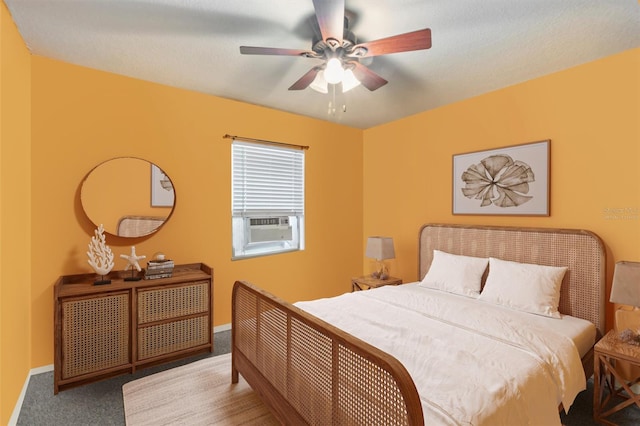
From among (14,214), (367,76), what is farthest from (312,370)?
(14,214)

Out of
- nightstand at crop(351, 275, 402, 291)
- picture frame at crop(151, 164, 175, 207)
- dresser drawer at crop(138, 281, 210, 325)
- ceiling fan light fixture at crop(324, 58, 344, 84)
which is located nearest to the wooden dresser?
dresser drawer at crop(138, 281, 210, 325)

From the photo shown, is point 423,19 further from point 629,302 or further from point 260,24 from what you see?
point 629,302

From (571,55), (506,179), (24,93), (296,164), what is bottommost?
(506,179)

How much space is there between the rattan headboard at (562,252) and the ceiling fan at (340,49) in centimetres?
189

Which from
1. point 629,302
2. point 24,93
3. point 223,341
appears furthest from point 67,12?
point 629,302

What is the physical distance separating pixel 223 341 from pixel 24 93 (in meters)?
2.71

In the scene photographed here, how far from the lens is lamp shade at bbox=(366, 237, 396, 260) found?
12.1 ft

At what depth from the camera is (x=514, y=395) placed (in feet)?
4.71

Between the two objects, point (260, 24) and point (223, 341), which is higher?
point (260, 24)

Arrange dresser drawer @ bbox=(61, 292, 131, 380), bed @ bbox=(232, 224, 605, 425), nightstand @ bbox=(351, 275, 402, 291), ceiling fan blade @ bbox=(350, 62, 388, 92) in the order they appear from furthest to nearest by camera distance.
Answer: nightstand @ bbox=(351, 275, 402, 291), dresser drawer @ bbox=(61, 292, 131, 380), ceiling fan blade @ bbox=(350, 62, 388, 92), bed @ bbox=(232, 224, 605, 425)

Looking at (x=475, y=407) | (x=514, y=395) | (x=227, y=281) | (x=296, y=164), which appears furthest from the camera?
(x=296, y=164)

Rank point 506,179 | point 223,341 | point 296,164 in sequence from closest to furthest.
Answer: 1. point 506,179
2. point 223,341
3. point 296,164

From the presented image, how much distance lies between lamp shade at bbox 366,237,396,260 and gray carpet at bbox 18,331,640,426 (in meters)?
2.01

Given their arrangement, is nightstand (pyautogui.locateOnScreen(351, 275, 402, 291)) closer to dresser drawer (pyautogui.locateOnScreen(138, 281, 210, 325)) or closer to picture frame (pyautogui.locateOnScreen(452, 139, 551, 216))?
picture frame (pyautogui.locateOnScreen(452, 139, 551, 216))
